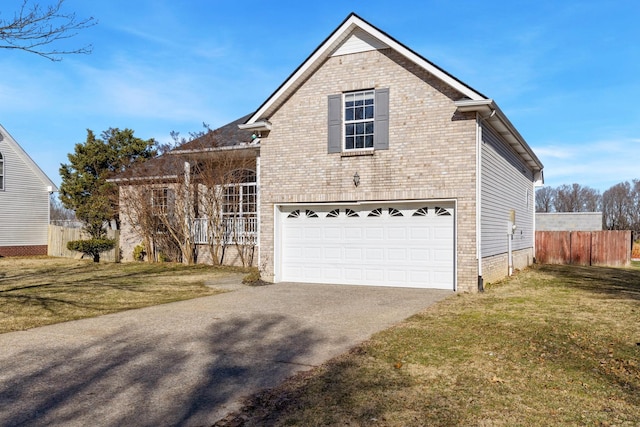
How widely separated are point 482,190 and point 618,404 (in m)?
8.73

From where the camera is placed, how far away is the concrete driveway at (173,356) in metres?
4.87

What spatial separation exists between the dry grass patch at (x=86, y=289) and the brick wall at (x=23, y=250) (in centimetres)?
577

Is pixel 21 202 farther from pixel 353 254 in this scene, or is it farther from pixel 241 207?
pixel 353 254

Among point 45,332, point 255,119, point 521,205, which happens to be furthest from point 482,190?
point 45,332

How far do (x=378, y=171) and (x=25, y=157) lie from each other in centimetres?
2303

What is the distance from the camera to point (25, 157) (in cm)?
2816

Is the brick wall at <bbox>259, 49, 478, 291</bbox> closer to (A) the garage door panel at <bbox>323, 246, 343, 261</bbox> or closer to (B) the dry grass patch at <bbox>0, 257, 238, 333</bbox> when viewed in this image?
(A) the garage door panel at <bbox>323, 246, 343, 261</bbox>

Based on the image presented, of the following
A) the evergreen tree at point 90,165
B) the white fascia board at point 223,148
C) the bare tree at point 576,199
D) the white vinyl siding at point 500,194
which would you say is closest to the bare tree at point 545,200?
the bare tree at point 576,199

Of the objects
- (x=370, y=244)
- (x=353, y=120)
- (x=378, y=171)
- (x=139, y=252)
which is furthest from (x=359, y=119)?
(x=139, y=252)

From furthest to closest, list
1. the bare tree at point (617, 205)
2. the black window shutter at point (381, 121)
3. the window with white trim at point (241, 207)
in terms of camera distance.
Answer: the bare tree at point (617, 205) → the window with white trim at point (241, 207) → the black window shutter at point (381, 121)

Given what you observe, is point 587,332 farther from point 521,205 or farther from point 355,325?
point 521,205

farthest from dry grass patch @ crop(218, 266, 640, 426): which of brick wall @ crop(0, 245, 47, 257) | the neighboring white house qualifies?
the neighboring white house

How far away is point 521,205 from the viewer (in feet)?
67.5

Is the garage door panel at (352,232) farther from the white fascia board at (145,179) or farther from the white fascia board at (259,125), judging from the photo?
the white fascia board at (145,179)
